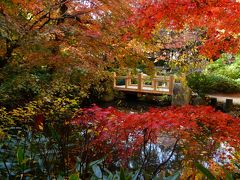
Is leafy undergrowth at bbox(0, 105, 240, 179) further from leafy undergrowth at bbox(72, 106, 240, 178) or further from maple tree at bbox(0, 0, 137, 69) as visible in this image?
maple tree at bbox(0, 0, 137, 69)

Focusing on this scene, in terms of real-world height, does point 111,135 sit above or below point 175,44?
below

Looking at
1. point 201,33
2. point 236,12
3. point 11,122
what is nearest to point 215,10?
point 236,12

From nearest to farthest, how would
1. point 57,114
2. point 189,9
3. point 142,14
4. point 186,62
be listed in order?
point 189,9 → point 142,14 → point 57,114 → point 186,62

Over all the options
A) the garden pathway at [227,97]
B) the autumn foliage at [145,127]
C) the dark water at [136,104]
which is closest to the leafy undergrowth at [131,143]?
the autumn foliage at [145,127]

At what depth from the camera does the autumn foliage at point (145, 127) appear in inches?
154

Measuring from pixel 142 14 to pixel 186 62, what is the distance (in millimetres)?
10105

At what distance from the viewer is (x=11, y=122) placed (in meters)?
5.33

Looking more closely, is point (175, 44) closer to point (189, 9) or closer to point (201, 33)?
point (201, 33)

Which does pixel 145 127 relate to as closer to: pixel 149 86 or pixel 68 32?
pixel 68 32

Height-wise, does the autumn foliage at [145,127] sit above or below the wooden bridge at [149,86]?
below

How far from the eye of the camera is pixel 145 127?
3711mm

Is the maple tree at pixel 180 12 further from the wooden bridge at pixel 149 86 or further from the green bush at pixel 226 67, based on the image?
the green bush at pixel 226 67

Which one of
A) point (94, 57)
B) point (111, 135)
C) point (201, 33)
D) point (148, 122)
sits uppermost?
point (201, 33)

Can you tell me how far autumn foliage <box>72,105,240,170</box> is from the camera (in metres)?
3.92
